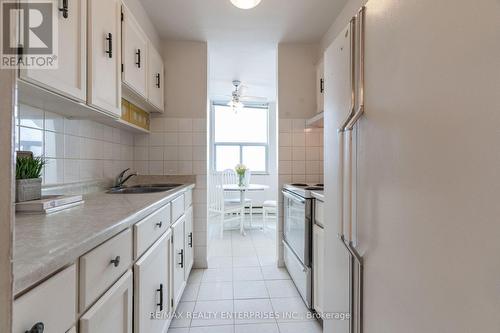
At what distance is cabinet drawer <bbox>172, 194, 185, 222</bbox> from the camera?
166cm

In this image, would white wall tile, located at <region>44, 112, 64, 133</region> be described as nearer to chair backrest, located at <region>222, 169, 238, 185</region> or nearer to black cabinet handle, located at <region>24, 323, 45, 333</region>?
Result: black cabinet handle, located at <region>24, 323, 45, 333</region>

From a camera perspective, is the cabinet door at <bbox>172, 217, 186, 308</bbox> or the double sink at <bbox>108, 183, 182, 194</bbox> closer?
the cabinet door at <bbox>172, 217, 186, 308</bbox>

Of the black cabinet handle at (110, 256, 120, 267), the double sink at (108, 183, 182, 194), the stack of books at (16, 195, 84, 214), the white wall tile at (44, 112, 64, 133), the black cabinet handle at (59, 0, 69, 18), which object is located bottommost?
the black cabinet handle at (110, 256, 120, 267)

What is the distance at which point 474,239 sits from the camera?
0.49 m

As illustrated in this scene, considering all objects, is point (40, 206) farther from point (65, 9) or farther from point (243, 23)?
point (243, 23)

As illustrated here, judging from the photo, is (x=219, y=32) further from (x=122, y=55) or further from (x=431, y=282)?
(x=431, y=282)

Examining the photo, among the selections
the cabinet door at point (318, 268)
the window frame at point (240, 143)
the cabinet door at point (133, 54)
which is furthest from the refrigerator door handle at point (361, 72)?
the window frame at point (240, 143)

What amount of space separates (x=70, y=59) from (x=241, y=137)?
429 centimetres

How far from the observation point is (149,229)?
113 centimetres

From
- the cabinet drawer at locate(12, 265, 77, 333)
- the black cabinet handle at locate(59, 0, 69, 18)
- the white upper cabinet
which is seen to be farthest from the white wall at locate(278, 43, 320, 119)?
the cabinet drawer at locate(12, 265, 77, 333)

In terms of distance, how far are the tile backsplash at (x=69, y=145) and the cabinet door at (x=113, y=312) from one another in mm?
799

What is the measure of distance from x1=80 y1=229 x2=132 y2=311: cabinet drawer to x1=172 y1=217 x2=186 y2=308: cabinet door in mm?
738

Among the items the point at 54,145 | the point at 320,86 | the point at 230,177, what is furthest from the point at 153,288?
the point at 230,177

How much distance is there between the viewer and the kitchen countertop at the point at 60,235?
1.49 feet
